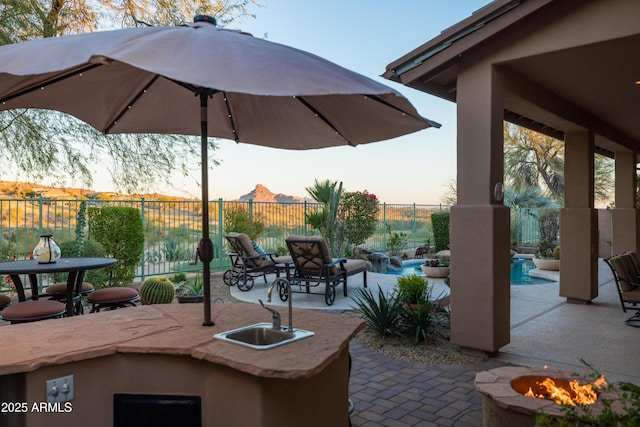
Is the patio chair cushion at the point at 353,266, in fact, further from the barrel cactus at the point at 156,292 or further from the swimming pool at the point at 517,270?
the swimming pool at the point at 517,270

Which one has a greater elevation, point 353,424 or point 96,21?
point 96,21

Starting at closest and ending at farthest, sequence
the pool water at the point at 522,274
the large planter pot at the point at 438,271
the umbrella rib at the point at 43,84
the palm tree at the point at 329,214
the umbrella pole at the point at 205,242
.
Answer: the umbrella pole at the point at 205,242 < the umbrella rib at the point at 43,84 < the large planter pot at the point at 438,271 < the pool water at the point at 522,274 < the palm tree at the point at 329,214

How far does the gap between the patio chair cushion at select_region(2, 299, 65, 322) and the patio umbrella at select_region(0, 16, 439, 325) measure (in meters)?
2.00

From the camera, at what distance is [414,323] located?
5.21 meters

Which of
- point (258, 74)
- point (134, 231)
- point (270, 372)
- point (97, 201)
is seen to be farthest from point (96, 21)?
point (270, 372)

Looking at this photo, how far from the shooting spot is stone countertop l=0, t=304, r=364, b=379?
2.00 m

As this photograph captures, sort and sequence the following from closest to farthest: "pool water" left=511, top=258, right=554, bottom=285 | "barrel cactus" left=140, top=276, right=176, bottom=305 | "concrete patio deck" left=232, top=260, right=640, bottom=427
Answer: "concrete patio deck" left=232, top=260, right=640, bottom=427 → "barrel cactus" left=140, top=276, right=176, bottom=305 → "pool water" left=511, top=258, right=554, bottom=285

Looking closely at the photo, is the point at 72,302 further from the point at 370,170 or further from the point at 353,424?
the point at 370,170

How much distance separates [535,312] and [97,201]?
7.79m

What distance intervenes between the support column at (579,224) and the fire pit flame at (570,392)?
201 inches

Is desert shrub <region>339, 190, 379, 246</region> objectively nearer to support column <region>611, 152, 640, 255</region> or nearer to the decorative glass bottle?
support column <region>611, 152, 640, 255</region>

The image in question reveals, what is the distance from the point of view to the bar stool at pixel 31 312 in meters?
4.23

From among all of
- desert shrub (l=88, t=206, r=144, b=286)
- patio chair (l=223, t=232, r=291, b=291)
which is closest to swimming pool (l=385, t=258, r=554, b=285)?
patio chair (l=223, t=232, r=291, b=291)

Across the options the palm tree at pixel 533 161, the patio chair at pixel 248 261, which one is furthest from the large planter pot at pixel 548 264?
the palm tree at pixel 533 161
